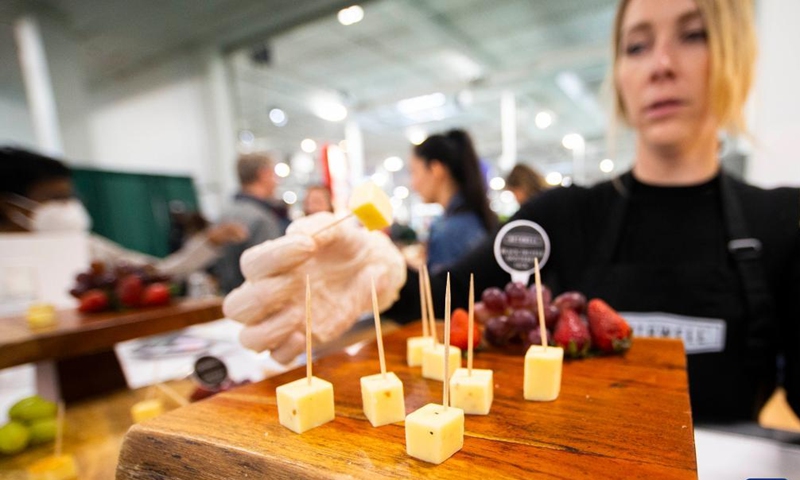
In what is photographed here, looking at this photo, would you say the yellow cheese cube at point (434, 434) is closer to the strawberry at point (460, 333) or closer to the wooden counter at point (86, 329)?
the strawberry at point (460, 333)

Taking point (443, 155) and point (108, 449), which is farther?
point (443, 155)

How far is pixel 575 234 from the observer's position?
148 cm

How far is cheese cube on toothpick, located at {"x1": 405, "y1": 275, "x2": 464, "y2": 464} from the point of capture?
455 mm

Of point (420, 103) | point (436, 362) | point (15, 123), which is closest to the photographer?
point (436, 362)

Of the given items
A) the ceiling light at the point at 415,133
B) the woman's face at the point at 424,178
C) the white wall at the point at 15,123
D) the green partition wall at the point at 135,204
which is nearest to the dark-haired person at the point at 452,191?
the woman's face at the point at 424,178

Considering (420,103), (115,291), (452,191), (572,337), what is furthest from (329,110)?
(572,337)

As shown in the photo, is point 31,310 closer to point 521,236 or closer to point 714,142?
point 521,236

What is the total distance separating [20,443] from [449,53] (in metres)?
6.85

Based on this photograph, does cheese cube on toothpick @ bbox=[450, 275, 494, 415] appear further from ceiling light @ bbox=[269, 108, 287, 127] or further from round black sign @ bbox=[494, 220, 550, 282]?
ceiling light @ bbox=[269, 108, 287, 127]

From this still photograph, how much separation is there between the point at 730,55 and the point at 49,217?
304 centimetres

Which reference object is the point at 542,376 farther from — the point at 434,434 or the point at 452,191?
the point at 452,191

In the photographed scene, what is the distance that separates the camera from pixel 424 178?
9.00 feet

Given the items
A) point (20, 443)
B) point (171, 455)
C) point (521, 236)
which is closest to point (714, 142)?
point (521, 236)

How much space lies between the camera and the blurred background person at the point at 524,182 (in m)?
3.49
